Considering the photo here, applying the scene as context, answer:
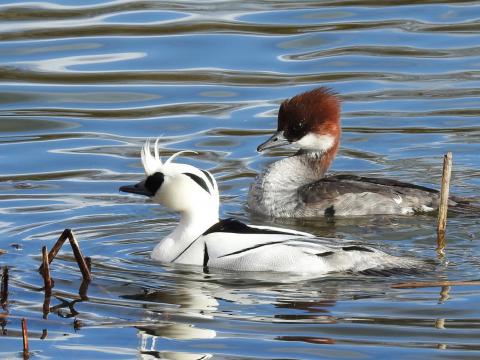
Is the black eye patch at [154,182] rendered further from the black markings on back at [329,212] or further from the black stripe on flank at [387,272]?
the black markings on back at [329,212]

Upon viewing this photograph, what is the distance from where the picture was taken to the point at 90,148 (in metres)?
14.9

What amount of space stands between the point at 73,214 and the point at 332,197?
2.40m

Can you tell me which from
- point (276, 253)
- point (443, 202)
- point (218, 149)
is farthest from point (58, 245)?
point (218, 149)

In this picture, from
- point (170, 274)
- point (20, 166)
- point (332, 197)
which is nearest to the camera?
point (170, 274)

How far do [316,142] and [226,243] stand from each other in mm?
3406

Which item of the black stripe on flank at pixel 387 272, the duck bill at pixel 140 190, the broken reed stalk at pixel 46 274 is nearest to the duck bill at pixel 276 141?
the duck bill at pixel 140 190

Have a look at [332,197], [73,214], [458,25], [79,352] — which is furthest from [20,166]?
[458,25]

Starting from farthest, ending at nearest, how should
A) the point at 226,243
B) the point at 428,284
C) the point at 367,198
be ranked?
1. the point at 367,198
2. the point at 226,243
3. the point at 428,284

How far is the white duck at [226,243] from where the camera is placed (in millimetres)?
10234

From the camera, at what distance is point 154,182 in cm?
1067

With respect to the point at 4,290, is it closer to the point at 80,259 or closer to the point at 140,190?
the point at 80,259

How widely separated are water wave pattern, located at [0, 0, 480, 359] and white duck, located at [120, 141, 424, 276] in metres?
0.13

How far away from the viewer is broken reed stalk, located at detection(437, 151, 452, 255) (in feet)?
35.7

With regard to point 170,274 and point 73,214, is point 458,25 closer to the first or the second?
point 73,214
